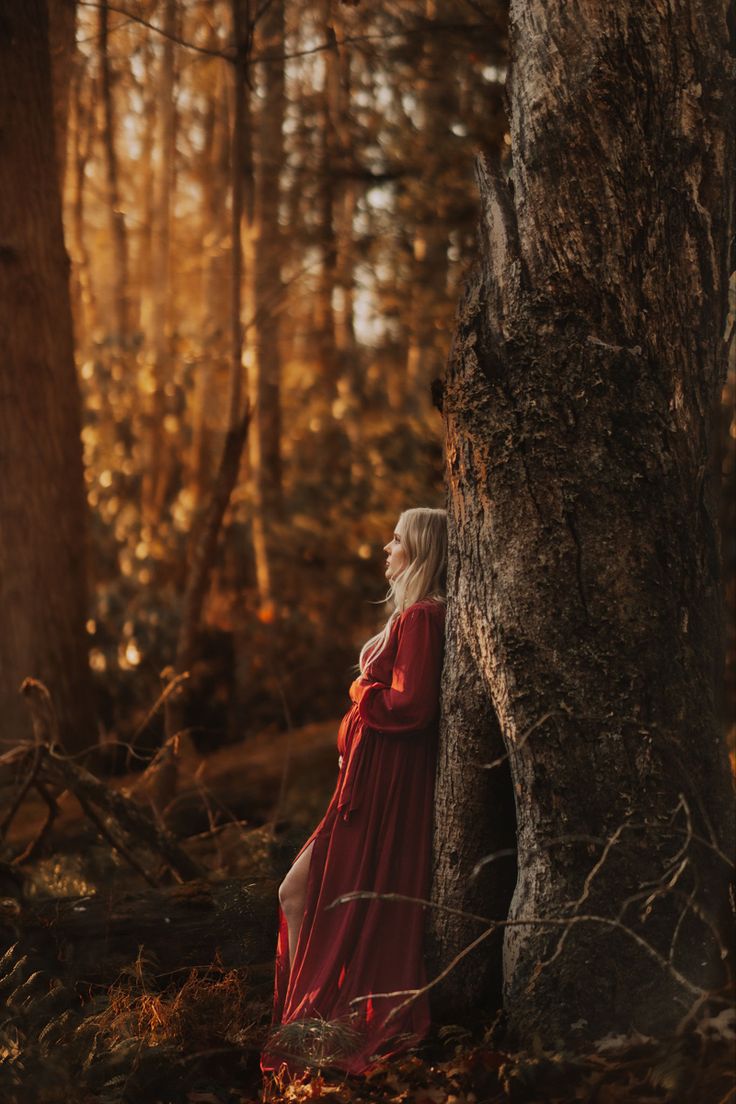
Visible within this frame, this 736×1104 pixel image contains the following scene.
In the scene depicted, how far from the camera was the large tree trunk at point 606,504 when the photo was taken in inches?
153

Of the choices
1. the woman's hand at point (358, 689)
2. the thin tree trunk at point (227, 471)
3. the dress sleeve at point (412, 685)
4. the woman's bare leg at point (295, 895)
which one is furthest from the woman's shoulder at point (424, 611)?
the thin tree trunk at point (227, 471)

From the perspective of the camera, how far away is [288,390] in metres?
15.6

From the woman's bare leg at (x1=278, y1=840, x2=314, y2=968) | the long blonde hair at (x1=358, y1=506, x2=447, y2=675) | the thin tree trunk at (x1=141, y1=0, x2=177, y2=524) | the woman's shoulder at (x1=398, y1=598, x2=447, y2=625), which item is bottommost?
the woman's bare leg at (x1=278, y1=840, x2=314, y2=968)

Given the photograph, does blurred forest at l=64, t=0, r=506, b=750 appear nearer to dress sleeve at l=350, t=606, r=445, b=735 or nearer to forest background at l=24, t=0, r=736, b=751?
forest background at l=24, t=0, r=736, b=751

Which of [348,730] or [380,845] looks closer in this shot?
[380,845]

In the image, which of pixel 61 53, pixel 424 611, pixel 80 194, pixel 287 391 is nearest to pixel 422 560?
pixel 424 611

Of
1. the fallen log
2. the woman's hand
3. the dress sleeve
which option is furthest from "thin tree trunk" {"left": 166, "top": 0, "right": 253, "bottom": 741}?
the dress sleeve

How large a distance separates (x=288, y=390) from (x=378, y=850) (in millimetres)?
11582

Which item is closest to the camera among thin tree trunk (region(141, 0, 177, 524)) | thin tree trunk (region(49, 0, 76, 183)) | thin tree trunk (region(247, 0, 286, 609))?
thin tree trunk (region(49, 0, 76, 183))

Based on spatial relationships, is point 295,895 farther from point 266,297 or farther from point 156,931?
point 266,297

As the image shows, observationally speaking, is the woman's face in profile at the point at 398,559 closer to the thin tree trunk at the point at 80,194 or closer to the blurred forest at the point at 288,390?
the blurred forest at the point at 288,390

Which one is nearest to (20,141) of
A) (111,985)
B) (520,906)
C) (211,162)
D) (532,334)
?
(532,334)

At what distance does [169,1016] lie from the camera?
4555 mm

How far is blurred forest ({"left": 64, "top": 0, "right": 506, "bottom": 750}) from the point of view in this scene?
11477 mm
